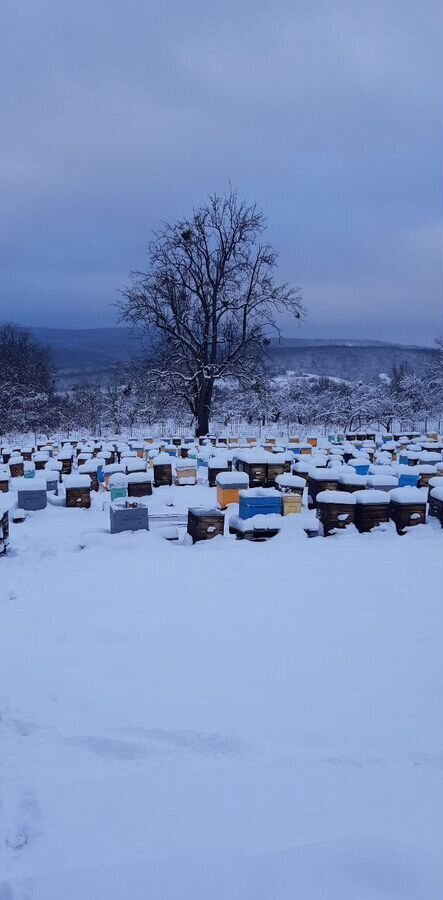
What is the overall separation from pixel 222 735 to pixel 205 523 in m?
4.53

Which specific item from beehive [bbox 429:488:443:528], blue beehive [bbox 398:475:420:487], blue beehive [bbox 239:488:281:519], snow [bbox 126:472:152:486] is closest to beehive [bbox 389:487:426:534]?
beehive [bbox 429:488:443:528]

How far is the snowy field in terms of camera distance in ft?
7.94

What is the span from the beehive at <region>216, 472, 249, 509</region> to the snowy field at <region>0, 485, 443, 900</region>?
3.70 meters

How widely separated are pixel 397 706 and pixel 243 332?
2342cm

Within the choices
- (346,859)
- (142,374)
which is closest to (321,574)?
(346,859)

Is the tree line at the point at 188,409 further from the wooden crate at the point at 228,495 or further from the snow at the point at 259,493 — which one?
Answer: the snow at the point at 259,493

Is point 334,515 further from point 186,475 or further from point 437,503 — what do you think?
point 186,475

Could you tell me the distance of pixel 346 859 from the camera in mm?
2443

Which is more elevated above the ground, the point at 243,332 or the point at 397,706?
the point at 243,332

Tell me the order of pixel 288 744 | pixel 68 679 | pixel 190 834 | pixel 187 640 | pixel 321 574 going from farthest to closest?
1. pixel 321 574
2. pixel 187 640
3. pixel 68 679
4. pixel 288 744
5. pixel 190 834

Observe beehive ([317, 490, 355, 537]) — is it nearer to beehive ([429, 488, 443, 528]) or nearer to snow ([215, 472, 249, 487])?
beehive ([429, 488, 443, 528])

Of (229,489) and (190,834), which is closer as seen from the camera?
(190,834)

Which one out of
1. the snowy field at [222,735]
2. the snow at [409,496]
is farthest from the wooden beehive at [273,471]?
the snowy field at [222,735]

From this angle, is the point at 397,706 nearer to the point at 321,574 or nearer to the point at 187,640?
the point at 187,640
